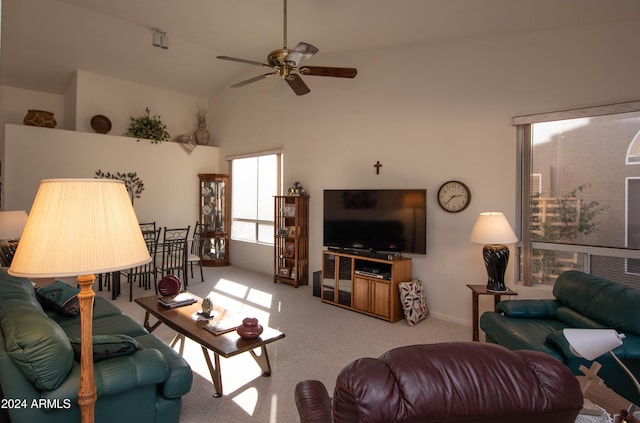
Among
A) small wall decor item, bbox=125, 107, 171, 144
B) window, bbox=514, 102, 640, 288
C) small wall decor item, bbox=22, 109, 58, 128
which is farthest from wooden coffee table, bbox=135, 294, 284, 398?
small wall decor item, bbox=125, 107, 171, 144

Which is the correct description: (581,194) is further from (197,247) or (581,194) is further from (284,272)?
(197,247)

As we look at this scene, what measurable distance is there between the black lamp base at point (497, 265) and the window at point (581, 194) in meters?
0.46

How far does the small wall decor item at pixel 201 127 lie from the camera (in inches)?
294

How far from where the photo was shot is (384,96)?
15.2 feet

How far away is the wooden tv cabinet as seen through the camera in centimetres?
413

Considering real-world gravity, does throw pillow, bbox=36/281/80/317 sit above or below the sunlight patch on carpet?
above

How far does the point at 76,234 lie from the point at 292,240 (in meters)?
4.54

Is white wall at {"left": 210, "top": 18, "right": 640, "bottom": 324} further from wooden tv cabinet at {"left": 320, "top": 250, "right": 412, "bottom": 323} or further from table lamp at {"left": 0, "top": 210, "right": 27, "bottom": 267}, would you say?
table lamp at {"left": 0, "top": 210, "right": 27, "bottom": 267}

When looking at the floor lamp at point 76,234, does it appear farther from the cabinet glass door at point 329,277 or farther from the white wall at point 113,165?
the white wall at point 113,165

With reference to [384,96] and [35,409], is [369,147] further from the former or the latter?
[35,409]

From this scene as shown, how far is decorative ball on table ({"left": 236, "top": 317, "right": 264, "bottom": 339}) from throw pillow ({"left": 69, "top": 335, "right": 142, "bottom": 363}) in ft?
2.44

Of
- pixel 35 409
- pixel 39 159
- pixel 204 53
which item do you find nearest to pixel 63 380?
pixel 35 409

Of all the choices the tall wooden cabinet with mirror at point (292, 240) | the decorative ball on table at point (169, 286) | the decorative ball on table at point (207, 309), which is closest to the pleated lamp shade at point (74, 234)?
the decorative ball on table at point (207, 309)

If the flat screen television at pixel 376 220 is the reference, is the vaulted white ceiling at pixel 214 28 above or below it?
above
